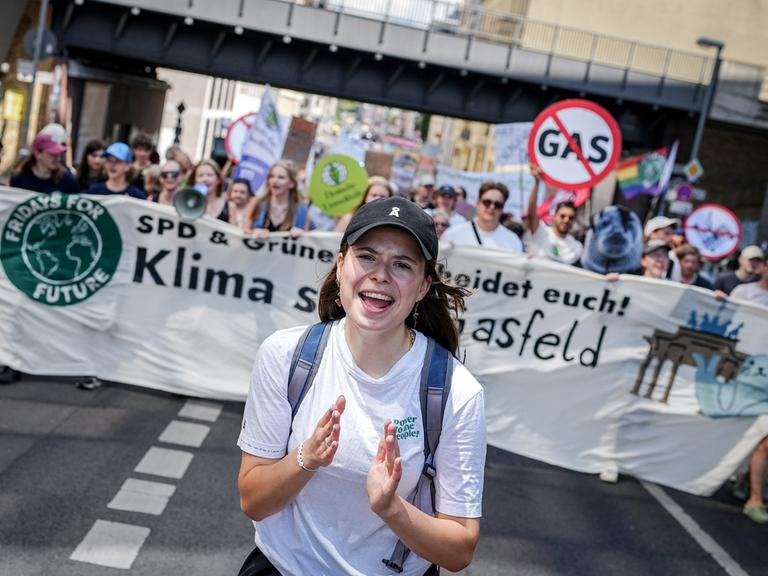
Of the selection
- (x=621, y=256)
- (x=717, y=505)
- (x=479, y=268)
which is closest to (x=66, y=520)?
(x=479, y=268)

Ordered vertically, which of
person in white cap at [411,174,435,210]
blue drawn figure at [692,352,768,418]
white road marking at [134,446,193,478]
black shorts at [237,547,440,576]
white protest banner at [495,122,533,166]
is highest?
white protest banner at [495,122,533,166]

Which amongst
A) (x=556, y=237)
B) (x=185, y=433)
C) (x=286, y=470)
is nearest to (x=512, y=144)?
(x=556, y=237)

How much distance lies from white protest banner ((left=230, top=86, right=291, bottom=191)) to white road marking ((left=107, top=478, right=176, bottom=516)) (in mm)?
6289

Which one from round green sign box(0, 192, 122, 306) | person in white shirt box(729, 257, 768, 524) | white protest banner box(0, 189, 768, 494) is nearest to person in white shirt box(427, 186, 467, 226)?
white protest banner box(0, 189, 768, 494)

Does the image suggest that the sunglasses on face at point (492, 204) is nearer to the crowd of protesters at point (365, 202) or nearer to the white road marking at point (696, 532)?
the crowd of protesters at point (365, 202)

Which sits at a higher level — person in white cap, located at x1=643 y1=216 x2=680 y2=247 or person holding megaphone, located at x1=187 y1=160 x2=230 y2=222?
person in white cap, located at x1=643 y1=216 x2=680 y2=247

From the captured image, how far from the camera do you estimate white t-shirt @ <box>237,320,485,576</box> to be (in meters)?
2.65

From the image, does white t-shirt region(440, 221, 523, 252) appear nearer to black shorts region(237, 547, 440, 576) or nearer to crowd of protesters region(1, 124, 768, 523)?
crowd of protesters region(1, 124, 768, 523)

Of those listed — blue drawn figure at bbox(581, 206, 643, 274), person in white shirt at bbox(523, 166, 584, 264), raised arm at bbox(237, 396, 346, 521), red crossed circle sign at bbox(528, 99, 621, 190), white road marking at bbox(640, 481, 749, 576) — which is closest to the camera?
raised arm at bbox(237, 396, 346, 521)

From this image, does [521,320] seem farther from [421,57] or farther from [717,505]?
[421,57]

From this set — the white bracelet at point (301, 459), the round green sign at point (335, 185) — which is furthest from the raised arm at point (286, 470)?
the round green sign at point (335, 185)

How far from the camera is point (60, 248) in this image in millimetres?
8281

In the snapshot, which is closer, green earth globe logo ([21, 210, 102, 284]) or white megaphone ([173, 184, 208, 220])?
green earth globe logo ([21, 210, 102, 284])

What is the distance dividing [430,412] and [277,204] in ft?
22.6
